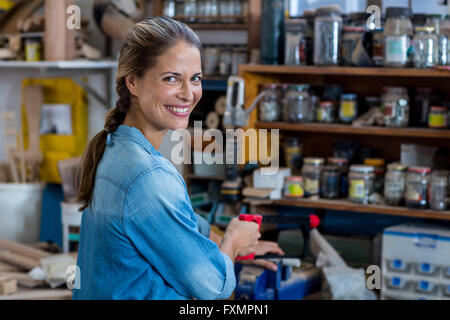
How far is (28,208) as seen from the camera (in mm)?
3900

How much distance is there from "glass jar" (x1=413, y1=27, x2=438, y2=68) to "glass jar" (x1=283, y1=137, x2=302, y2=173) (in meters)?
0.74

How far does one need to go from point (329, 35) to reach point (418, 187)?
799 mm

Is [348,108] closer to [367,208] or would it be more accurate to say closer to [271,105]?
[271,105]

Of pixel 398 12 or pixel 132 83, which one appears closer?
pixel 132 83

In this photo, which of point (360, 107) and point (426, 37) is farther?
point (360, 107)

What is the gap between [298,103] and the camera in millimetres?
3010

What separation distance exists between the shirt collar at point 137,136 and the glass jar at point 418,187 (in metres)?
1.67

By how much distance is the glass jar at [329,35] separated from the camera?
114 inches

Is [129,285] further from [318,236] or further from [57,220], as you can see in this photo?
[57,220]

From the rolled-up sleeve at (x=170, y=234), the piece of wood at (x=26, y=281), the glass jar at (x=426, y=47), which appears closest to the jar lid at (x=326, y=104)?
the glass jar at (x=426, y=47)

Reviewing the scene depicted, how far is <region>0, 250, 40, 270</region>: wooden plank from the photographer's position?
124 inches

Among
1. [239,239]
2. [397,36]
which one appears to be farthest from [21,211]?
[239,239]

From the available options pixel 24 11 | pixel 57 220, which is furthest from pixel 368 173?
pixel 24 11
